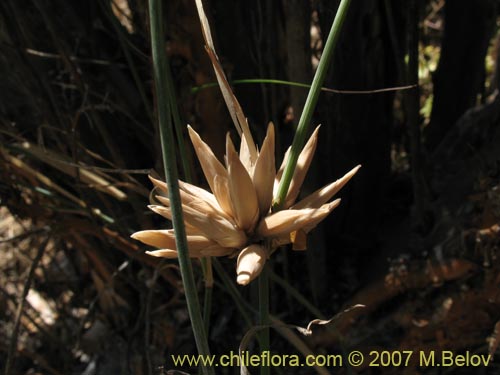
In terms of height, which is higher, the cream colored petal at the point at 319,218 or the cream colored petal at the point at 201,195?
the cream colored petal at the point at 201,195

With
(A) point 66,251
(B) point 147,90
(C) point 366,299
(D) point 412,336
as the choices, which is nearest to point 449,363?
(D) point 412,336

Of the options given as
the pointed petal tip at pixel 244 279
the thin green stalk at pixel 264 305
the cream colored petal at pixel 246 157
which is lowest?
the thin green stalk at pixel 264 305

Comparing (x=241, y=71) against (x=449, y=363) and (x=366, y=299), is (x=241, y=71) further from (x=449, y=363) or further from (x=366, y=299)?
(x=449, y=363)

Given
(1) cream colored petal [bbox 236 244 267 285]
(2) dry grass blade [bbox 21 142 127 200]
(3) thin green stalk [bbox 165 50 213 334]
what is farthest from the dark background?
(1) cream colored petal [bbox 236 244 267 285]

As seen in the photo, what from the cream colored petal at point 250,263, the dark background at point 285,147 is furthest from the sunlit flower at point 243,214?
the dark background at point 285,147

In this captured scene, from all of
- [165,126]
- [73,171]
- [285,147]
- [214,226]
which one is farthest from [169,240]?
[285,147]

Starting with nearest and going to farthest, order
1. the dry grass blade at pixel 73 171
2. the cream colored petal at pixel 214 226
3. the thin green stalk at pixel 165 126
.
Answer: the thin green stalk at pixel 165 126 < the cream colored petal at pixel 214 226 < the dry grass blade at pixel 73 171

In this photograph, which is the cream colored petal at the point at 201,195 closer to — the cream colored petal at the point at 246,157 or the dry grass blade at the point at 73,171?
the cream colored petal at the point at 246,157

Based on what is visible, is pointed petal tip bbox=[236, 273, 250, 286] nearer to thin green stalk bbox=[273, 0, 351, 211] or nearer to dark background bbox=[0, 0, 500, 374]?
thin green stalk bbox=[273, 0, 351, 211]
